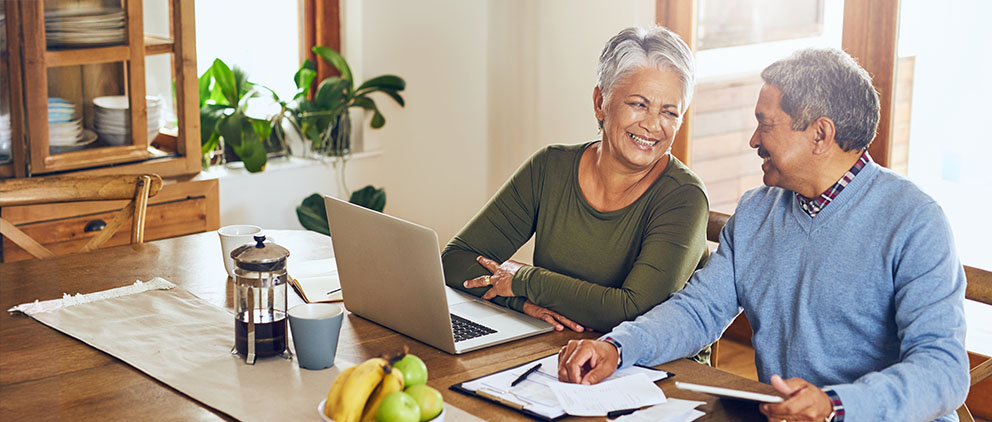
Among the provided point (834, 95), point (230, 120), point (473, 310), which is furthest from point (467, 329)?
point (230, 120)

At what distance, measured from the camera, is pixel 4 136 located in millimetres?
2898

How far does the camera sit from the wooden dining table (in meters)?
1.36

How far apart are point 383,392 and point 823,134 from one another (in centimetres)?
84

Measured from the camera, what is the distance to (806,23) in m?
3.26

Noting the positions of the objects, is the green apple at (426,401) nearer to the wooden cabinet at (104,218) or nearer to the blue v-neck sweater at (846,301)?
the blue v-neck sweater at (846,301)

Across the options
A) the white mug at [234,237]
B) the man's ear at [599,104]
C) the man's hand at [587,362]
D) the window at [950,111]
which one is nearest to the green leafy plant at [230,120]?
the white mug at [234,237]

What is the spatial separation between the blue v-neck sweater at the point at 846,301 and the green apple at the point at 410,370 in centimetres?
43

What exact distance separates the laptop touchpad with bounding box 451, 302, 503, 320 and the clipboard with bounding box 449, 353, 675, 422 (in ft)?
0.86

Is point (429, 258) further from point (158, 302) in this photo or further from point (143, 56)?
point (143, 56)

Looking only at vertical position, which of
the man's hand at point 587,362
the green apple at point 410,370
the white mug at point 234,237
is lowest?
the man's hand at point 587,362

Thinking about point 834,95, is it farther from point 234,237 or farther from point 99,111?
point 99,111

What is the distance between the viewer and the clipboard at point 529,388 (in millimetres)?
1352

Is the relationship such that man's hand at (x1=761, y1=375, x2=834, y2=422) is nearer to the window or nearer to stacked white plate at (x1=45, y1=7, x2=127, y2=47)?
the window

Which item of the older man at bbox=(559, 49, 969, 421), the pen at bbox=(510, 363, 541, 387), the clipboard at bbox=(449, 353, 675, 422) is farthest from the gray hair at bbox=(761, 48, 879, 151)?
the pen at bbox=(510, 363, 541, 387)
